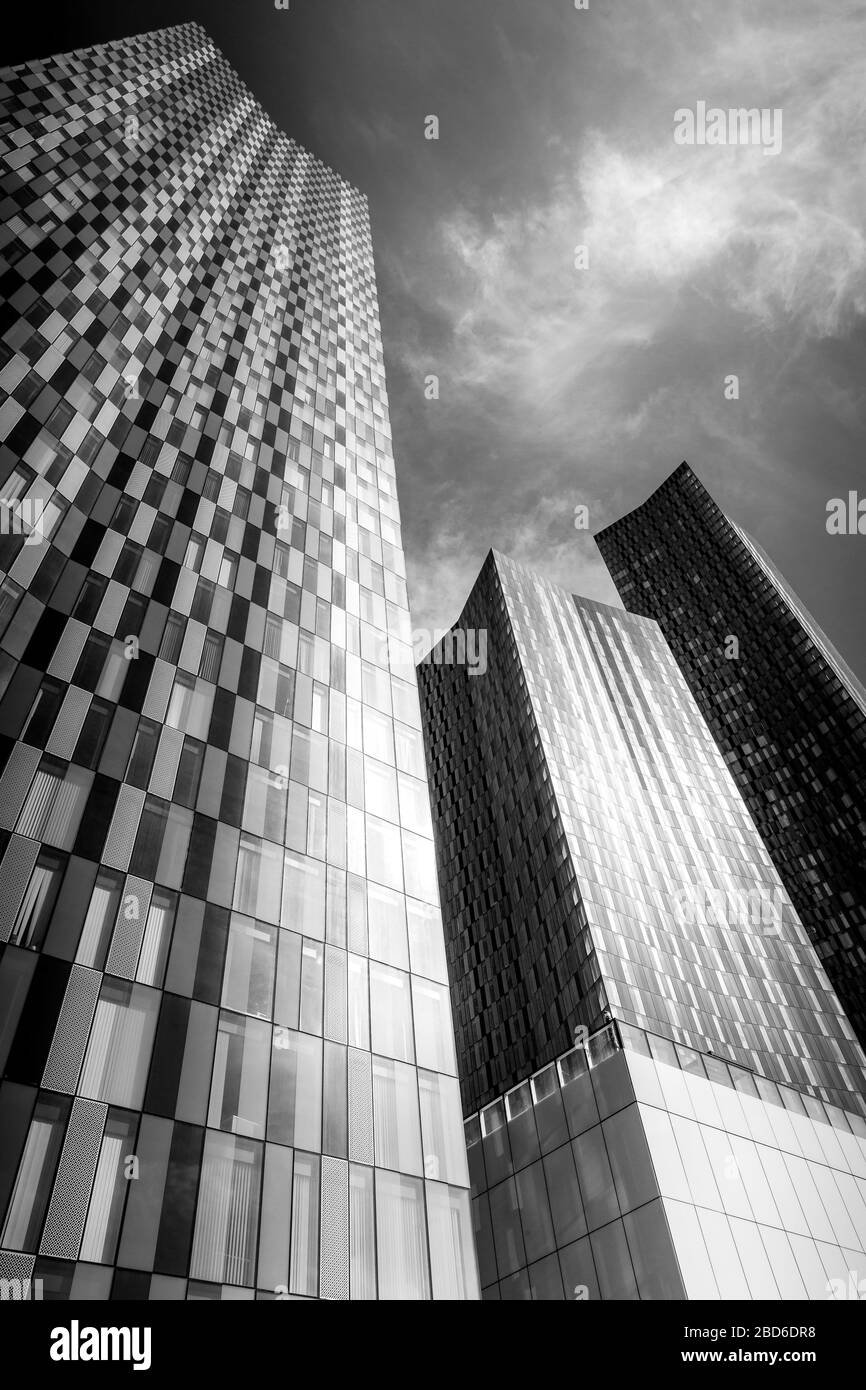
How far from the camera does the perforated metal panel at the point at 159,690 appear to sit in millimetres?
25594

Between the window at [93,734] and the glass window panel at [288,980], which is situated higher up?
the window at [93,734]

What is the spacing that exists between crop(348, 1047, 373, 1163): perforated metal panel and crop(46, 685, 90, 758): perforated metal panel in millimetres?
11913

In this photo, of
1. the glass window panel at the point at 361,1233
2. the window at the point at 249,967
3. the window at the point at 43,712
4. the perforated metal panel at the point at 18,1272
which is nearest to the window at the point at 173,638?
the window at the point at 43,712

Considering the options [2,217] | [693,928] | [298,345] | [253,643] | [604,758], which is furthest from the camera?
[604,758]

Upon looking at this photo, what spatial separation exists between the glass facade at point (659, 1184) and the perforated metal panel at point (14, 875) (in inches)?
1007

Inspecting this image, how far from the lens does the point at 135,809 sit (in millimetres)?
22562

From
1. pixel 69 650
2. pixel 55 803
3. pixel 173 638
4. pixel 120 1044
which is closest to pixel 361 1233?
pixel 120 1044

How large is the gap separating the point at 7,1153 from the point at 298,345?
1949 inches

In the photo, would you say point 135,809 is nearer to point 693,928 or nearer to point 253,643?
point 253,643

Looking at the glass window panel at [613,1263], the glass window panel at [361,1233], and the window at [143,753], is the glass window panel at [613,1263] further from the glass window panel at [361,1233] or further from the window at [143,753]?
the window at [143,753]

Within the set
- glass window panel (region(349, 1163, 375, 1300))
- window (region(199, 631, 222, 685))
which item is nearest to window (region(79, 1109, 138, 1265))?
glass window panel (region(349, 1163, 375, 1300))

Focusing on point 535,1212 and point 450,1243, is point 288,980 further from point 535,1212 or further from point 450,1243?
point 535,1212

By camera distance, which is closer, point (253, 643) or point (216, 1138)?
point (216, 1138)
